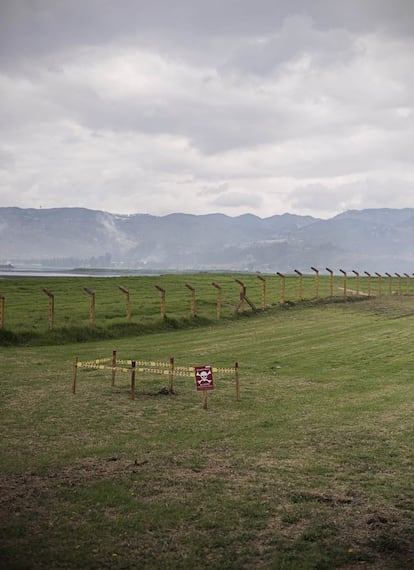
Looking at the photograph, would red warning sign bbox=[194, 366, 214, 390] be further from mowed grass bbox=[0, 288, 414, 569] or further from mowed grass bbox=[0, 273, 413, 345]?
mowed grass bbox=[0, 273, 413, 345]

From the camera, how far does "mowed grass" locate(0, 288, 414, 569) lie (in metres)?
9.65

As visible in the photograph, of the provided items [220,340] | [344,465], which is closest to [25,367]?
[220,340]

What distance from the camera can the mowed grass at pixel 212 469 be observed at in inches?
380

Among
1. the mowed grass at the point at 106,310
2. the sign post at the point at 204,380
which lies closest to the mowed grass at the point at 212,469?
the sign post at the point at 204,380

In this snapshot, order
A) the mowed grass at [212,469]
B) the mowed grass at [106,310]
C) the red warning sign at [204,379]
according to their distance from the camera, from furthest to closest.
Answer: the mowed grass at [106,310], the red warning sign at [204,379], the mowed grass at [212,469]

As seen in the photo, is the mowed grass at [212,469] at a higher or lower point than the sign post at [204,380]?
lower

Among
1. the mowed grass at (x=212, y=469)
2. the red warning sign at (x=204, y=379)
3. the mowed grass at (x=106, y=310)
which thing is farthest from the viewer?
the mowed grass at (x=106, y=310)

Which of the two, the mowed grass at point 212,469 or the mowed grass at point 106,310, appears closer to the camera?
the mowed grass at point 212,469

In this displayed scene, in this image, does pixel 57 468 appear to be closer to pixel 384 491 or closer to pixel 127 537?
pixel 127 537

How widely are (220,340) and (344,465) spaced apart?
72.4 feet

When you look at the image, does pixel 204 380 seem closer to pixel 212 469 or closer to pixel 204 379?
pixel 204 379

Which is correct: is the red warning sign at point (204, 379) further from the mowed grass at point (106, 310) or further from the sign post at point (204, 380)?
the mowed grass at point (106, 310)

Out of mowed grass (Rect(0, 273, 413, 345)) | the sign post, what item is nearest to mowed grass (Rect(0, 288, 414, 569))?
the sign post

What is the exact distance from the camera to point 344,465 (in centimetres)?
1381
